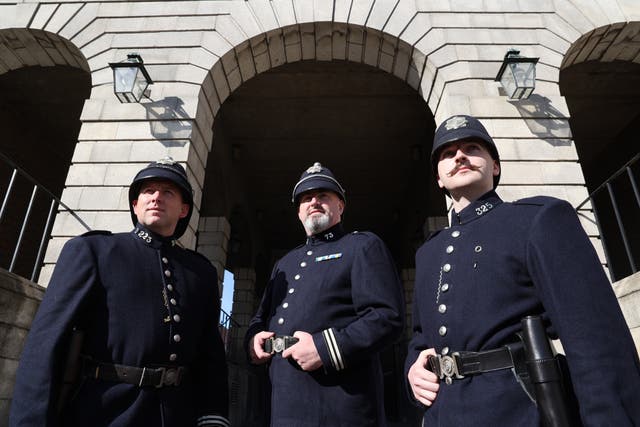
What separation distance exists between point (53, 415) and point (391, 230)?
45.3 feet

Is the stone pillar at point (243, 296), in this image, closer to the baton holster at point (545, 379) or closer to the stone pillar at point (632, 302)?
the stone pillar at point (632, 302)

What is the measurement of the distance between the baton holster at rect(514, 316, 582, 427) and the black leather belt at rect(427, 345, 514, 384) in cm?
5

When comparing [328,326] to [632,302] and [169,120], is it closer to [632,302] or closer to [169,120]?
[632,302]

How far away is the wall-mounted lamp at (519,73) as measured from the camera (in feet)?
16.9

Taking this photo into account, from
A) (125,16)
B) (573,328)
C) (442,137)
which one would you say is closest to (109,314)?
(442,137)

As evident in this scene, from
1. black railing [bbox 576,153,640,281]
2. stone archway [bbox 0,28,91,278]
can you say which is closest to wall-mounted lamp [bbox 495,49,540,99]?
black railing [bbox 576,153,640,281]

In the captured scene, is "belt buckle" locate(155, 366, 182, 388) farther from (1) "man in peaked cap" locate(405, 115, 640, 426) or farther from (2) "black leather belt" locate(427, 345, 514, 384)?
(2) "black leather belt" locate(427, 345, 514, 384)

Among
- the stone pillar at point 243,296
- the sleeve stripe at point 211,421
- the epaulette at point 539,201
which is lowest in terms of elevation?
the sleeve stripe at point 211,421

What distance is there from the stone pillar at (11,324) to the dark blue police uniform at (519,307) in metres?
3.69

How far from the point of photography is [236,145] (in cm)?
1025

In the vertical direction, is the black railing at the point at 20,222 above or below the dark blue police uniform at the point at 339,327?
above

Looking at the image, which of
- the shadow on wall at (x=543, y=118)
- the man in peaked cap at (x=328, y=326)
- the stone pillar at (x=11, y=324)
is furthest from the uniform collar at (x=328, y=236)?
the shadow on wall at (x=543, y=118)

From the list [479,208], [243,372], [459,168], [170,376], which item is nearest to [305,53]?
[459,168]

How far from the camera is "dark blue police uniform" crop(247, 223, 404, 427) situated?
7.31ft
